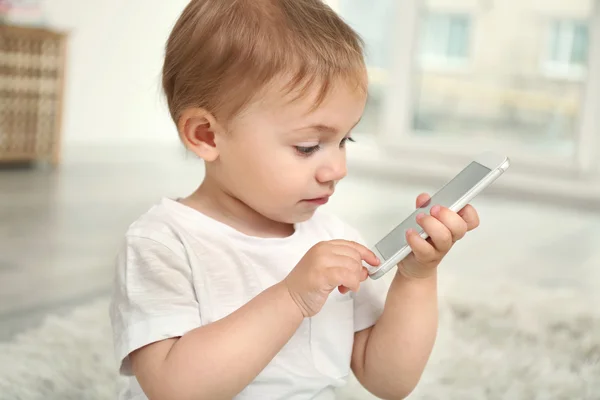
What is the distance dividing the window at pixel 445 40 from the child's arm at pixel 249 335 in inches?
118

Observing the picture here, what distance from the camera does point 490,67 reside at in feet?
11.0

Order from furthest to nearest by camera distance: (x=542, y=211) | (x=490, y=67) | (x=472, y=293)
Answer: (x=490, y=67) → (x=542, y=211) → (x=472, y=293)

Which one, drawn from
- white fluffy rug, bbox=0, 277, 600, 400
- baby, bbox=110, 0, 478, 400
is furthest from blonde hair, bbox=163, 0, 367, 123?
white fluffy rug, bbox=0, 277, 600, 400

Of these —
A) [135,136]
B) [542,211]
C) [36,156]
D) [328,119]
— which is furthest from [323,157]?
[135,136]

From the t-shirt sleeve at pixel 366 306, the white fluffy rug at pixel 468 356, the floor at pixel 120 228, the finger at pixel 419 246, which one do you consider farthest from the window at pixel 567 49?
the finger at pixel 419 246

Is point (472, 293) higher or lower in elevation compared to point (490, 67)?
lower

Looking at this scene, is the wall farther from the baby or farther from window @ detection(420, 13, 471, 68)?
the baby

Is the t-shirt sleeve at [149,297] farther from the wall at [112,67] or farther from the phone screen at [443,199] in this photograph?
the wall at [112,67]

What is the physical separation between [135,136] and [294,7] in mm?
3258

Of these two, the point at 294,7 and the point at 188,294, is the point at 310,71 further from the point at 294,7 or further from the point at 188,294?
the point at 188,294

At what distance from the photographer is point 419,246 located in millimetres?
621

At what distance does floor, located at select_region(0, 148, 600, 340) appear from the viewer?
1378mm

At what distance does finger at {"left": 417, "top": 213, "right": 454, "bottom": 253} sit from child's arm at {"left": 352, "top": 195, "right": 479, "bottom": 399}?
0.11 ft

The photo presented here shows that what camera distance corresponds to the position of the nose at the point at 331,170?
67cm
